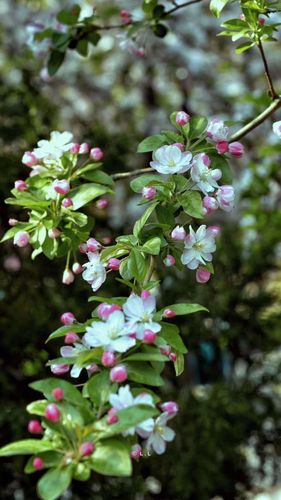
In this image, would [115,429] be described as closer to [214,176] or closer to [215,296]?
[214,176]

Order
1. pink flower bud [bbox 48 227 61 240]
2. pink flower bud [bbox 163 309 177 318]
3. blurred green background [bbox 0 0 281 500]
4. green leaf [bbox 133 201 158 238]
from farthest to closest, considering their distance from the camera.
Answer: blurred green background [bbox 0 0 281 500]
pink flower bud [bbox 48 227 61 240]
green leaf [bbox 133 201 158 238]
pink flower bud [bbox 163 309 177 318]

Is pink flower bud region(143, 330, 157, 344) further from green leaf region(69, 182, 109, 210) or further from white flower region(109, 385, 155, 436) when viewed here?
green leaf region(69, 182, 109, 210)

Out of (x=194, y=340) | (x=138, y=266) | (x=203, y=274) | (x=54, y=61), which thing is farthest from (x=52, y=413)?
(x=194, y=340)

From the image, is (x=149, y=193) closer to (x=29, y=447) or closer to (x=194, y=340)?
(x=29, y=447)

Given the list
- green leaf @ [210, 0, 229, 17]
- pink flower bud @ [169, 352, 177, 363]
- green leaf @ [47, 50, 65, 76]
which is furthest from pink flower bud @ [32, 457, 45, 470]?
green leaf @ [47, 50, 65, 76]

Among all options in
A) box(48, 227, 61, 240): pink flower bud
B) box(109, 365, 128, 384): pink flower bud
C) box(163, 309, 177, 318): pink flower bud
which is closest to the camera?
box(109, 365, 128, 384): pink flower bud

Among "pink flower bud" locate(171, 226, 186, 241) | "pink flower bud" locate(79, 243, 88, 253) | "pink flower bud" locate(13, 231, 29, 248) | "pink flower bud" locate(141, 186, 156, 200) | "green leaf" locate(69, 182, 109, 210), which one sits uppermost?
"pink flower bud" locate(141, 186, 156, 200)
